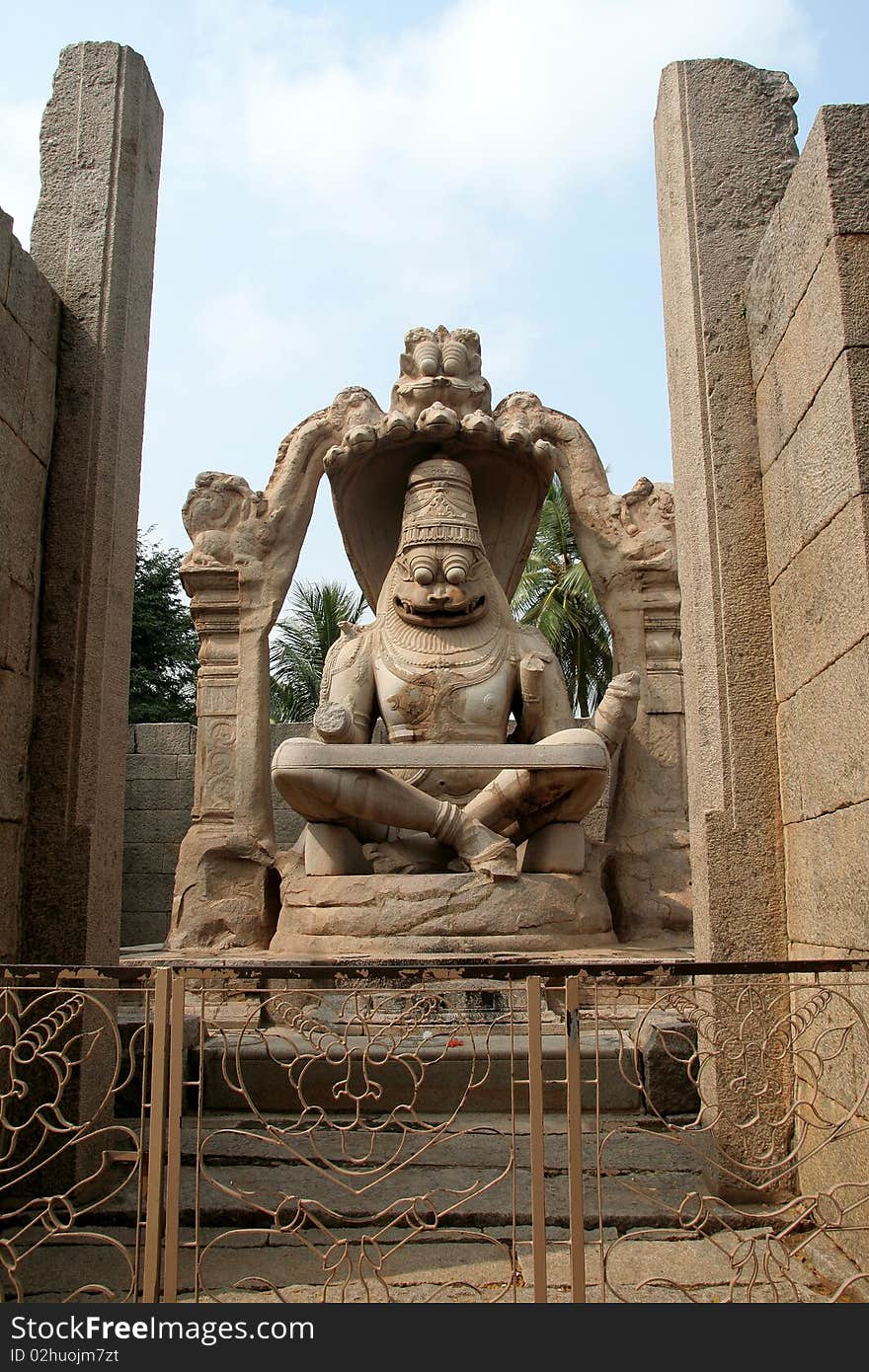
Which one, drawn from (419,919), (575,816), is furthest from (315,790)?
(575,816)

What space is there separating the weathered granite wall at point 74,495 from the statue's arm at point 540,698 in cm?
286

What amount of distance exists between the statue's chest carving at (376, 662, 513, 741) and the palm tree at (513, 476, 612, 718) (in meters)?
9.73

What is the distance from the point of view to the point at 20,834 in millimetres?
3514

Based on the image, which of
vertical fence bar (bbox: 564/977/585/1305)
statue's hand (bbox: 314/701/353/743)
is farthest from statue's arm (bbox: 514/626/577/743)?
vertical fence bar (bbox: 564/977/585/1305)

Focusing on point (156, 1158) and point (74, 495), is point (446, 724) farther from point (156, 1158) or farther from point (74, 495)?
point (156, 1158)

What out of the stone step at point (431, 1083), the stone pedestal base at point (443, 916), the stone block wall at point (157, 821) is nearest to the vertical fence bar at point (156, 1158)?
the stone step at point (431, 1083)

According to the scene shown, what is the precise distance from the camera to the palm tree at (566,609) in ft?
53.4

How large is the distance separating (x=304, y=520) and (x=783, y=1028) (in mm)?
4604

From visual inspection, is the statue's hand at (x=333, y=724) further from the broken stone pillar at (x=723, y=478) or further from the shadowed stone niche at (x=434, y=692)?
the broken stone pillar at (x=723, y=478)

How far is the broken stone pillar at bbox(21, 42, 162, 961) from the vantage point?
3.55 metres

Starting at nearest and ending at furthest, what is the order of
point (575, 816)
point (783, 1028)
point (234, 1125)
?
point (783, 1028) → point (234, 1125) → point (575, 816)

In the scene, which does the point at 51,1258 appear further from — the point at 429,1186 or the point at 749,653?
the point at 749,653

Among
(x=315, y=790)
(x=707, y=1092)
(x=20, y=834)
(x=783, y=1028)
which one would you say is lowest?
(x=707, y=1092)

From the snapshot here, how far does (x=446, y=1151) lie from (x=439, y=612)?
142 inches
